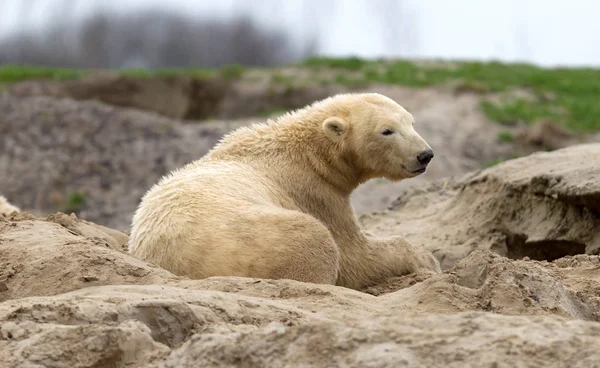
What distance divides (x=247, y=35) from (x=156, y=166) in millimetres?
12680

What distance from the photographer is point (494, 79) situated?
72.5ft

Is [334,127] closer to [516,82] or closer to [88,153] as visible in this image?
[88,153]

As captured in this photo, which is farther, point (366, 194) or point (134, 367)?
point (366, 194)

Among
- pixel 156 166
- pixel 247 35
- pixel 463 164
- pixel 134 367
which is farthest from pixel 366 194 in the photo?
pixel 247 35

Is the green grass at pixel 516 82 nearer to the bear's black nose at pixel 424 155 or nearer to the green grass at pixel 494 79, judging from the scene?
the green grass at pixel 494 79

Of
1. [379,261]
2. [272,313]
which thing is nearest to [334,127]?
[379,261]

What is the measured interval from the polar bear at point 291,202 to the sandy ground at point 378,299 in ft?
1.02

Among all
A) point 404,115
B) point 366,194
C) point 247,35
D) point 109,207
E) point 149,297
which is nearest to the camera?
point 149,297

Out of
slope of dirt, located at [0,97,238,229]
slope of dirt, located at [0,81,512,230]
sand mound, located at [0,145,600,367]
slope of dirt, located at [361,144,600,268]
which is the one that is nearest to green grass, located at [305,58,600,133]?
slope of dirt, located at [0,81,512,230]

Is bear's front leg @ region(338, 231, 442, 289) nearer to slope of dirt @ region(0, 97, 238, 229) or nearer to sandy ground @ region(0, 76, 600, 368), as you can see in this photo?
sandy ground @ region(0, 76, 600, 368)

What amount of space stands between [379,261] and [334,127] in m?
1.07

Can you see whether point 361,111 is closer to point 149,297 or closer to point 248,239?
point 248,239

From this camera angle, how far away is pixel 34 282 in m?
5.35

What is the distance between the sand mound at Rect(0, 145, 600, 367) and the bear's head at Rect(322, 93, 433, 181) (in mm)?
908
